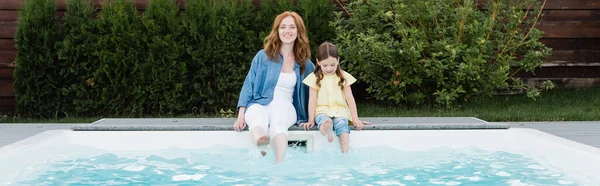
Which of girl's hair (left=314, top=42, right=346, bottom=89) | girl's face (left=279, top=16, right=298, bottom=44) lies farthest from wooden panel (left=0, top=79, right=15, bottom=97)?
girl's hair (left=314, top=42, right=346, bottom=89)

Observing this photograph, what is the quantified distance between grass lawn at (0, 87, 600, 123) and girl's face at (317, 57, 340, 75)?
7.28ft

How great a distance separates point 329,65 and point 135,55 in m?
2.73

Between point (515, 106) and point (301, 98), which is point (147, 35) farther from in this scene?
point (515, 106)

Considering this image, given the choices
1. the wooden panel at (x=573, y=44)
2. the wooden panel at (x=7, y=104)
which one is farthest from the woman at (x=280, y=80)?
the wooden panel at (x=573, y=44)

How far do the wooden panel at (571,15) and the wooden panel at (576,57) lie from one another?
337 millimetres

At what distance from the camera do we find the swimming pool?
4293 millimetres

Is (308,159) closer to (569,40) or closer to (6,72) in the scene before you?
(6,72)

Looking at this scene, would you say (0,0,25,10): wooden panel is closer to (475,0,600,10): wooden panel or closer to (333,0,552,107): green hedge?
(333,0,552,107): green hedge

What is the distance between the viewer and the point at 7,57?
8.05 meters

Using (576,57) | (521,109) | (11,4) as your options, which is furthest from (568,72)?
(11,4)

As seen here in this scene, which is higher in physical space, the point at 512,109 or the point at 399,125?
the point at 512,109

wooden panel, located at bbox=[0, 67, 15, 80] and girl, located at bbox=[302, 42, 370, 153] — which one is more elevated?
wooden panel, located at bbox=[0, 67, 15, 80]

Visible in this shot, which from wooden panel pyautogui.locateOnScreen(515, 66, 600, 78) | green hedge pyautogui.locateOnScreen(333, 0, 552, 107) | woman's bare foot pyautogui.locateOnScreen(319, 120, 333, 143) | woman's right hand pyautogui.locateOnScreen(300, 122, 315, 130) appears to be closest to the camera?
woman's bare foot pyautogui.locateOnScreen(319, 120, 333, 143)

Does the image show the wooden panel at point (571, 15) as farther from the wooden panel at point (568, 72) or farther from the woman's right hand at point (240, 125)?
the woman's right hand at point (240, 125)
